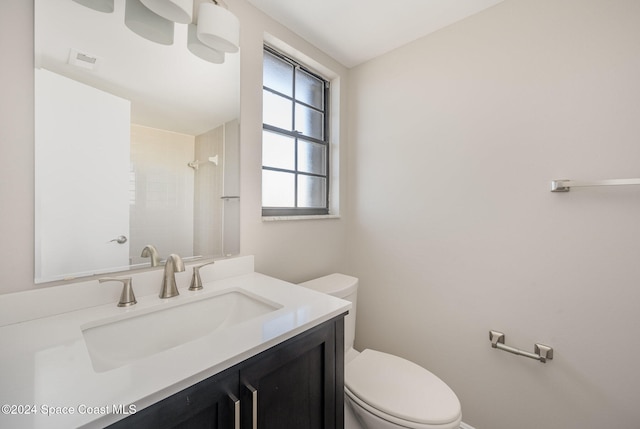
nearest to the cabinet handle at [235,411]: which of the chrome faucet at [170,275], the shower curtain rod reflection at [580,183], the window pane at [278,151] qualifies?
the chrome faucet at [170,275]

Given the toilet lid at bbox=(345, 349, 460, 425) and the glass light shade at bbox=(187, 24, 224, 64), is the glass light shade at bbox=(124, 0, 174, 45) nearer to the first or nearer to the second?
the glass light shade at bbox=(187, 24, 224, 64)

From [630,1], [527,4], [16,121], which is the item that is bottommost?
[16,121]

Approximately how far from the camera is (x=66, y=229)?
818 mm

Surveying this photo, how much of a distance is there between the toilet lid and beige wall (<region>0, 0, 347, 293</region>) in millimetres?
608

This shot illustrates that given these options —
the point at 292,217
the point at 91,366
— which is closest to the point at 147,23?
the point at 292,217

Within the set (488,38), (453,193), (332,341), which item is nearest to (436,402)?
(332,341)

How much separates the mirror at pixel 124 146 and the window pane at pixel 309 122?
21.7 inches

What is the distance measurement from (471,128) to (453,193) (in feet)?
1.17

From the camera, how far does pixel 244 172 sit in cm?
127

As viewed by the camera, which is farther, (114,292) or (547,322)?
(547,322)

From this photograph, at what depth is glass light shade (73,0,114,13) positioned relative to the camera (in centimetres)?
84

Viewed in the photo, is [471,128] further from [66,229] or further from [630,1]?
[66,229]

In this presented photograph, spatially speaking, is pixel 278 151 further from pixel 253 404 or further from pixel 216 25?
pixel 253 404

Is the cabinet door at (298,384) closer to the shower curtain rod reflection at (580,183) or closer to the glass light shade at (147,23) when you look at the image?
the shower curtain rod reflection at (580,183)
